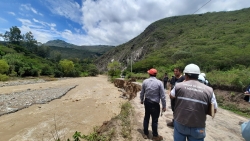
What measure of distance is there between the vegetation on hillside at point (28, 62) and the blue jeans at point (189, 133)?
40406 millimetres

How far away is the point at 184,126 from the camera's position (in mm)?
1980

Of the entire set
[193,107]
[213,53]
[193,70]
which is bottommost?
[193,107]

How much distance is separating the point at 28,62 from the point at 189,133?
180ft

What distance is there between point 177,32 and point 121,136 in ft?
254

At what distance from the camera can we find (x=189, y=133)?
76.7 inches

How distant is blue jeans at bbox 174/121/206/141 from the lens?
1912 mm

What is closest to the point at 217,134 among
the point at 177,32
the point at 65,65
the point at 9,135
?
→ the point at 9,135

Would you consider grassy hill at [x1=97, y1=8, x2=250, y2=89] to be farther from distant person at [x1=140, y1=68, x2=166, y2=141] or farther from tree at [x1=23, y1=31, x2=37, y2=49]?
tree at [x1=23, y1=31, x2=37, y2=49]

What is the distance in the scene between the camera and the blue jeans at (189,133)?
191cm

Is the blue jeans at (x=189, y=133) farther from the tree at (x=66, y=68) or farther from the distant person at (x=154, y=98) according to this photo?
the tree at (x=66, y=68)

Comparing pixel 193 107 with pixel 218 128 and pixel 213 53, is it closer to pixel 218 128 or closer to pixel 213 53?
pixel 218 128

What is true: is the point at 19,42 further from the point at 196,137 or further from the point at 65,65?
the point at 196,137

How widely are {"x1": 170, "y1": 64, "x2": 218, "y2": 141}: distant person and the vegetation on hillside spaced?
40.5 m

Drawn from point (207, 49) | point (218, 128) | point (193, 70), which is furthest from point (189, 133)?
point (207, 49)
